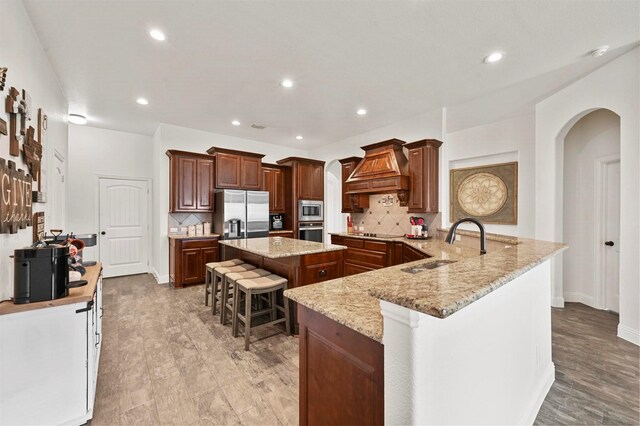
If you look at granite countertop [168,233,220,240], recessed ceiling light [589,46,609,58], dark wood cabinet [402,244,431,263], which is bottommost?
dark wood cabinet [402,244,431,263]

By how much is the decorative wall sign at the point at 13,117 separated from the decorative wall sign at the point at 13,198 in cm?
11

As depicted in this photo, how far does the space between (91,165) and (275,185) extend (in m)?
3.43

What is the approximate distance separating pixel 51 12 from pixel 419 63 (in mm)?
3330

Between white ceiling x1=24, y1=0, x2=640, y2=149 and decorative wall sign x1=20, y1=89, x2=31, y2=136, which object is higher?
white ceiling x1=24, y1=0, x2=640, y2=149

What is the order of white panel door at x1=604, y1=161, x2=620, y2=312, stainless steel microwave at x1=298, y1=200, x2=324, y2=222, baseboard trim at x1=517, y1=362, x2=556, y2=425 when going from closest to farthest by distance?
1. baseboard trim at x1=517, y1=362, x2=556, y2=425
2. white panel door at x1=604, y1=161, x2=620, y2=312
3. stainless steel microwave at x1=298, y1=200, x2=324, y2=222

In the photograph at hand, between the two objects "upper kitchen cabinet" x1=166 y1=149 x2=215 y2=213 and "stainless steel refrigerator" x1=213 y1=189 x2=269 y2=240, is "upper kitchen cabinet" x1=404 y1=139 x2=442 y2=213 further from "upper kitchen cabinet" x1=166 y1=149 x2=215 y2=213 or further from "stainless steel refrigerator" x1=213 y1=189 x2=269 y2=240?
"upper kitchen cabinet" x1=166 y1=149 x2=215 y2=213

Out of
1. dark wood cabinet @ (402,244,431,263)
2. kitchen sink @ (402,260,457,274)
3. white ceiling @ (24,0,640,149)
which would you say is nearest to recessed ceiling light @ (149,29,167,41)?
white ceiling @ (24,0,640,149)

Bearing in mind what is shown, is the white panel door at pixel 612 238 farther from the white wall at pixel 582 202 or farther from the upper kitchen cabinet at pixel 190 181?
the upper kitchen cabinet at pixel 190 181

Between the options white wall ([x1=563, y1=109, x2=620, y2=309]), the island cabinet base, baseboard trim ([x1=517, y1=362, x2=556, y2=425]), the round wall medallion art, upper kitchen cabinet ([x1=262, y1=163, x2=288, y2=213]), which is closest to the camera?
the island cabinet base

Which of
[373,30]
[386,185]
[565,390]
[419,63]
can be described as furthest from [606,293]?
[373,30]

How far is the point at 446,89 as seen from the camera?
3.50m

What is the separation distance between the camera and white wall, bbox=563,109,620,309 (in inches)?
139

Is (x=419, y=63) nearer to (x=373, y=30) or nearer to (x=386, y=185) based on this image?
(x=373, y=30)

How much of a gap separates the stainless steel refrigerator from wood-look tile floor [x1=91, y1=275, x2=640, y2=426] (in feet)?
6.05
